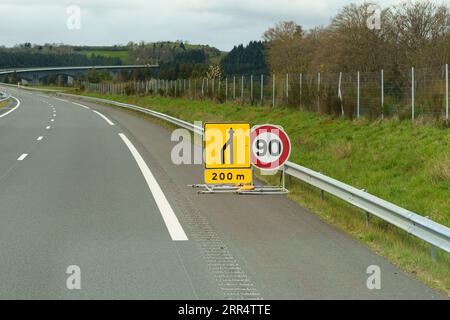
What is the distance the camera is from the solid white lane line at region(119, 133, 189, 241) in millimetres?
8664

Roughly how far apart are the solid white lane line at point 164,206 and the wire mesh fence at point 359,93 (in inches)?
328

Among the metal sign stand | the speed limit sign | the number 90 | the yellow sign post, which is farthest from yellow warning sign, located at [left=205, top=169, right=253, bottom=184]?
the number 90

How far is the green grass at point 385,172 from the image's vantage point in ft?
26.1

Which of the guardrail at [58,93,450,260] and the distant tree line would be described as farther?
the distant tree line

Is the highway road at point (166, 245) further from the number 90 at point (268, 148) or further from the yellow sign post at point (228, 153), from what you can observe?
the number 90 at point (268, 148)

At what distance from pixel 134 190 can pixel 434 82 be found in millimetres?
12103

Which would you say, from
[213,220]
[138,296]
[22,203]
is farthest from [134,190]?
[138,296]

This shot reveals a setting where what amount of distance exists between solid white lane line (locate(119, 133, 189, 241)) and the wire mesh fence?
8332 millimetres

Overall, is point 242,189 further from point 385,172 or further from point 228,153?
point 385,172

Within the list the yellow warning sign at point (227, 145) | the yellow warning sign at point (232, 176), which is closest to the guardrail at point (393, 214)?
the yellow warning sign at point (232, 176)

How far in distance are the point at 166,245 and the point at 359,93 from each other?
19.1 meters

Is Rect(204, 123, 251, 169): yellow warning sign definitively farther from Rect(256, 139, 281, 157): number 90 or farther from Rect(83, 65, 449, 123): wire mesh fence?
Rect(83, 65, 449, 123): wire mesh fence

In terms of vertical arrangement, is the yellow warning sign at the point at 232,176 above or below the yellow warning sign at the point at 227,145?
below

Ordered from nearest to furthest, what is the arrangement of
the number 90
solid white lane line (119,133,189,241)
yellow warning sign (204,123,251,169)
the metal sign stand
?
solid white lane line (119,133,189,241), the metal sign stand, the number 90, yellow warning sign (204,123,251,169)
